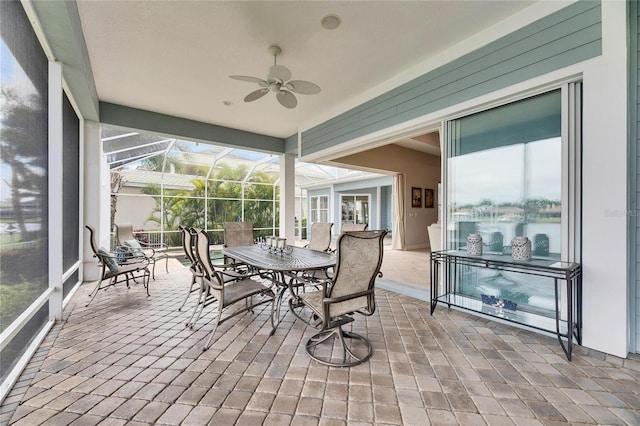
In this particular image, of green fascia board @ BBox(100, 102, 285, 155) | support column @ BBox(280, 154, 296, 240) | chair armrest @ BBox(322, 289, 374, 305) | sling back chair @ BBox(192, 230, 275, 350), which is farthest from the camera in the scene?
support column @ BBox(280, 154, 296, 240)

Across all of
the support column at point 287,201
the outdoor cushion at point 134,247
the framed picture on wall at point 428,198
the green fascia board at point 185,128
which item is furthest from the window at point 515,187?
the framed picture on wall at point 428,198

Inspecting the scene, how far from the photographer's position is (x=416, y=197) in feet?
29.4

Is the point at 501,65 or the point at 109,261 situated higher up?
the point at 501,65

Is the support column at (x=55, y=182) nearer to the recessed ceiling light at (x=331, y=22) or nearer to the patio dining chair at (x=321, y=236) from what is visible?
the recessed ceiling light at (x=331, y=22)

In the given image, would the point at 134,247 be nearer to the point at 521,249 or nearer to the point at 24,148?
the point at 24,148

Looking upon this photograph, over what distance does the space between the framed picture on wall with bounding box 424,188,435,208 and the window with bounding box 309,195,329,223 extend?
4346 mm

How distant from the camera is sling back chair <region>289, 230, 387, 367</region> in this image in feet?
6.59

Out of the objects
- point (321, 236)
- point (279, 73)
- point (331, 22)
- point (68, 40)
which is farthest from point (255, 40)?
point (321, 236)

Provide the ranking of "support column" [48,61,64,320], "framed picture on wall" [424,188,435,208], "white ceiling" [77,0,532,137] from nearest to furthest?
"white ceiling" [77,0,532,137], "support column" [48,61,64,320], "framed picture on wall" [424,188,435,208]

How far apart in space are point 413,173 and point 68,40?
8.38 metres

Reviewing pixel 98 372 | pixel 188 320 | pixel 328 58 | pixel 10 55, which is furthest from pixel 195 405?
pixel 328 58

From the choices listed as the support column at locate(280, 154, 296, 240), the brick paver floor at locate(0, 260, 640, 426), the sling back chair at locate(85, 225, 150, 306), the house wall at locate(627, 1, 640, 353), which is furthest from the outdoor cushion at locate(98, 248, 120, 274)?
the house wall at locate(627, 1, 640, 353)

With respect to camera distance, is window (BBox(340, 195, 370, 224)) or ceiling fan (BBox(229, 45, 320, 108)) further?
window (BBox(340, 195, 370, 224))

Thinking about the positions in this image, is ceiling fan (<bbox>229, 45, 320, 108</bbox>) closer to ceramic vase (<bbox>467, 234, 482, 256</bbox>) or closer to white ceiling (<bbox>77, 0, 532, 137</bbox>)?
white ceiling (<bbox>77, 0, 532, 137</bbox>)
